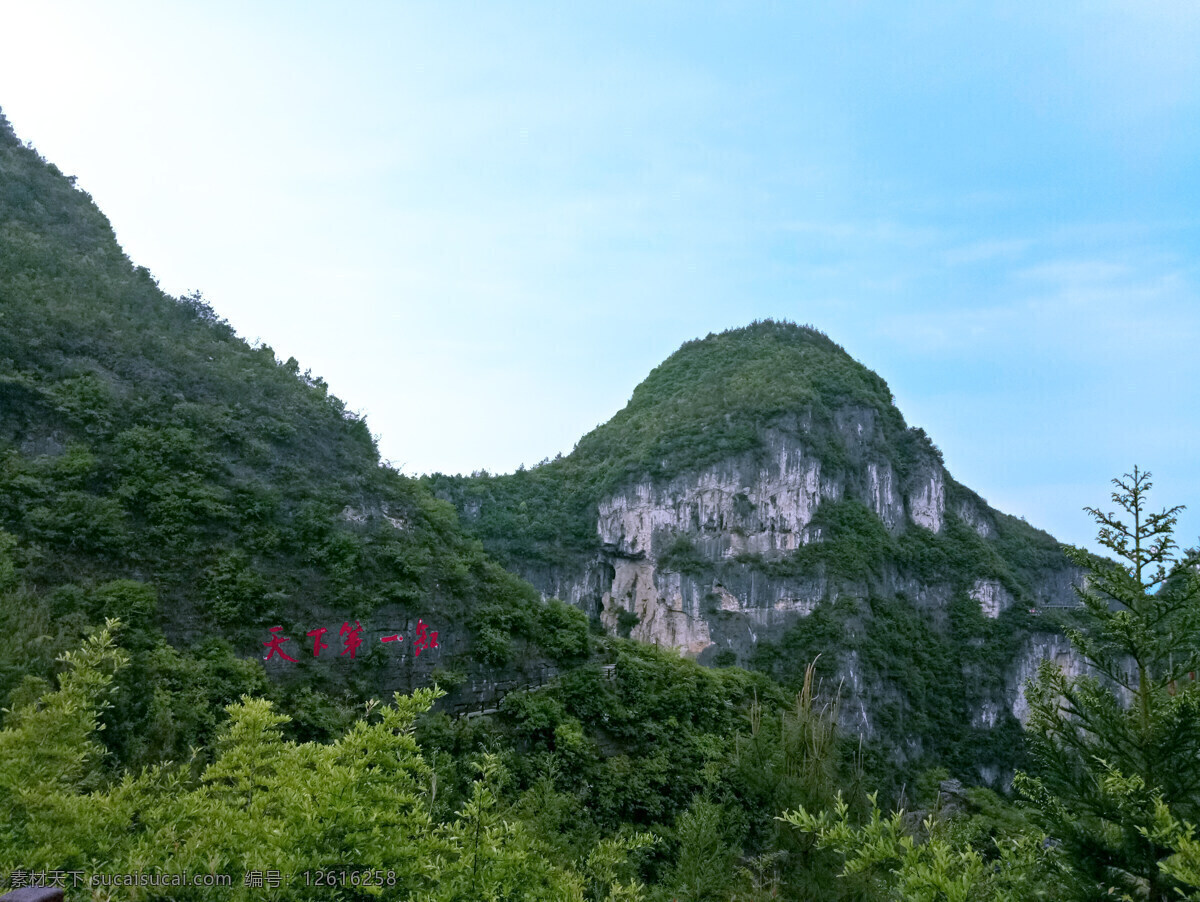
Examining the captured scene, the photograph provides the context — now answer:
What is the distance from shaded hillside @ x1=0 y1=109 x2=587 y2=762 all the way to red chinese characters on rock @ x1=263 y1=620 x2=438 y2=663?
11 cm

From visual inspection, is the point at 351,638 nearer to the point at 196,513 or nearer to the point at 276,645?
the point at 276,645

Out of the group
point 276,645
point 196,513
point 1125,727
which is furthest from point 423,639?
point 1125,727

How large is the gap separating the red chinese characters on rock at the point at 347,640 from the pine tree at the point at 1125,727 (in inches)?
374

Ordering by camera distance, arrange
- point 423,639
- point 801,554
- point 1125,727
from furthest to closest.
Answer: point 801,554, point 423,639, point 1125,727

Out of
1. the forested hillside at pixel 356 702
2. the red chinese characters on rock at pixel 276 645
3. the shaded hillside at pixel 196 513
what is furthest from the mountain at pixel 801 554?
the red chinese characters on rock at pixel 276 645

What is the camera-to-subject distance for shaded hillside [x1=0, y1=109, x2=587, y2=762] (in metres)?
9.82

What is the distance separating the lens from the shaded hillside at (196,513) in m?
9.82

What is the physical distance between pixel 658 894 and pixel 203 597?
7.35 m

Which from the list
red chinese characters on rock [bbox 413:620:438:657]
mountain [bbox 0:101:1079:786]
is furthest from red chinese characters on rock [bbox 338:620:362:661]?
red chinese characters on rock [bbox 413:620:438:657]

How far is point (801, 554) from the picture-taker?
46.2 m

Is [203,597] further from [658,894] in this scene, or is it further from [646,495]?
[646,495]

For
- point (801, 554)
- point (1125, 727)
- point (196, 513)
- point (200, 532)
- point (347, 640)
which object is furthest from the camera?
point (801, 554)

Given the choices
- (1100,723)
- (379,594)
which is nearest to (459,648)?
(379,594)

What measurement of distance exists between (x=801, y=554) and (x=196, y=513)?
130ft
